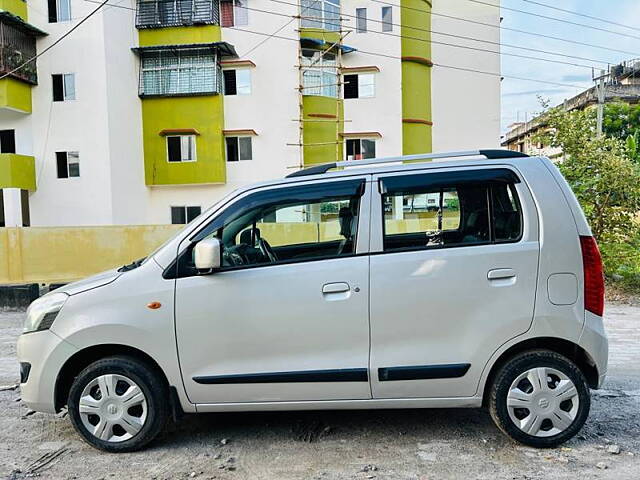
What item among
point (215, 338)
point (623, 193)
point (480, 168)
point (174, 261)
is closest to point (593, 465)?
point (480, 168)

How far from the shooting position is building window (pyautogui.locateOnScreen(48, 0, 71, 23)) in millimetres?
21750

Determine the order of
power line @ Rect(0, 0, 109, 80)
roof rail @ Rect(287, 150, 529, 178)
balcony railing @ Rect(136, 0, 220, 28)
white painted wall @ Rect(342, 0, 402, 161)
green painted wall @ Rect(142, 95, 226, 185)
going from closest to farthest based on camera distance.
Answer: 1. roof rail @ Rect(287, 150, 529, 178)
2. power line @ Rect(0, 0, 109, 80)
3. balcony railing @ Rect(136, 0, 220, 28)
4. green painted wall @ Rect(142, 95, 226, 185)
5. white painted wall @ Rect(342, 0, 402, 161)

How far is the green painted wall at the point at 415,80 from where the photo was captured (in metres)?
26.8

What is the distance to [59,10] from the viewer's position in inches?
860

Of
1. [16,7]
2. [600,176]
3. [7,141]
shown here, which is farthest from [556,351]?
[7,141]

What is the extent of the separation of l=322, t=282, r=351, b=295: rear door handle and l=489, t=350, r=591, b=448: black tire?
4.15ft

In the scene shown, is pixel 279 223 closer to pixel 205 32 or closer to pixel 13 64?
pixel 13 64

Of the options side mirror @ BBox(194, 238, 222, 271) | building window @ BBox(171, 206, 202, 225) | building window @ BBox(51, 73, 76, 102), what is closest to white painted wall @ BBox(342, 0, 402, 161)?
building window @ BBox(171, 206, 202, 225)

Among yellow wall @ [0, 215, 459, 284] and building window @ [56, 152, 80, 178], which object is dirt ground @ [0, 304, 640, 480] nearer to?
yellow wall @ [0, 215, 459, 284]

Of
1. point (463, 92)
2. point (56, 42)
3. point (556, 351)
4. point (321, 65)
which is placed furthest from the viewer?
A: point (463, 92)

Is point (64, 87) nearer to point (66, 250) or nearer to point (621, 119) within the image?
point (66, 250)

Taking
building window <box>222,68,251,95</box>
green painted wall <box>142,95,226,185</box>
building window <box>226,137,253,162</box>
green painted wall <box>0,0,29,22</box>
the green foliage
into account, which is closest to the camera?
green painted wall <box>0,0,29,22</box>

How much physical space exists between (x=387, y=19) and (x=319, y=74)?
4302mm

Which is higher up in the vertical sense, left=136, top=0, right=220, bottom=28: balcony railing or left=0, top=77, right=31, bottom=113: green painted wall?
left=136, top=0, right=220, bottom=28: balcony railing
